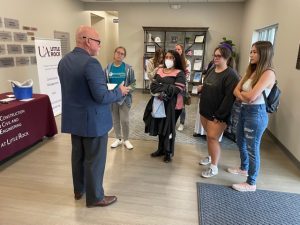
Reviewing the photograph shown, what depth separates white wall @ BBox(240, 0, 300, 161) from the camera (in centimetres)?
312

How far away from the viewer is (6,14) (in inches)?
168

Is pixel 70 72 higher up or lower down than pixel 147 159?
higher up

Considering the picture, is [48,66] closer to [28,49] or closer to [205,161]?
[28,49]

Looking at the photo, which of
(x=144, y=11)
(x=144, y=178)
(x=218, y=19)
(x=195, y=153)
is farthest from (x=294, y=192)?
(x=144, y=11)

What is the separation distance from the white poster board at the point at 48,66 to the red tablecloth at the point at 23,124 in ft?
3.57

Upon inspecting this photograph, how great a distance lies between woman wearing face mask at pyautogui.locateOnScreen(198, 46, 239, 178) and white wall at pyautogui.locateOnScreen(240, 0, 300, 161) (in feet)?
4.27

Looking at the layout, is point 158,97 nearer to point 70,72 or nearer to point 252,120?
point 252,120

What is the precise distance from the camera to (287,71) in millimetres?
3434

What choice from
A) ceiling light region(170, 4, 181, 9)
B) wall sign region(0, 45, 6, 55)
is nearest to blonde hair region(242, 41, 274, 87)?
wall sign region(0, 45, 6, 55)

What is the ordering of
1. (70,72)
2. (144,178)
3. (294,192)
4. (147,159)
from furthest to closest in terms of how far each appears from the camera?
(147,159) → (144,178) → (294,192) → (70,72)

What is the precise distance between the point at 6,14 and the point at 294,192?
17.3 ft

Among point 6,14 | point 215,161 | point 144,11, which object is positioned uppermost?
point 144,11

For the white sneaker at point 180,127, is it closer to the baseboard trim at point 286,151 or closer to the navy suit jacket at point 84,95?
the baseboard trim at point 286,151

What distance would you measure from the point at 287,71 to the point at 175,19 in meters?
4.62
